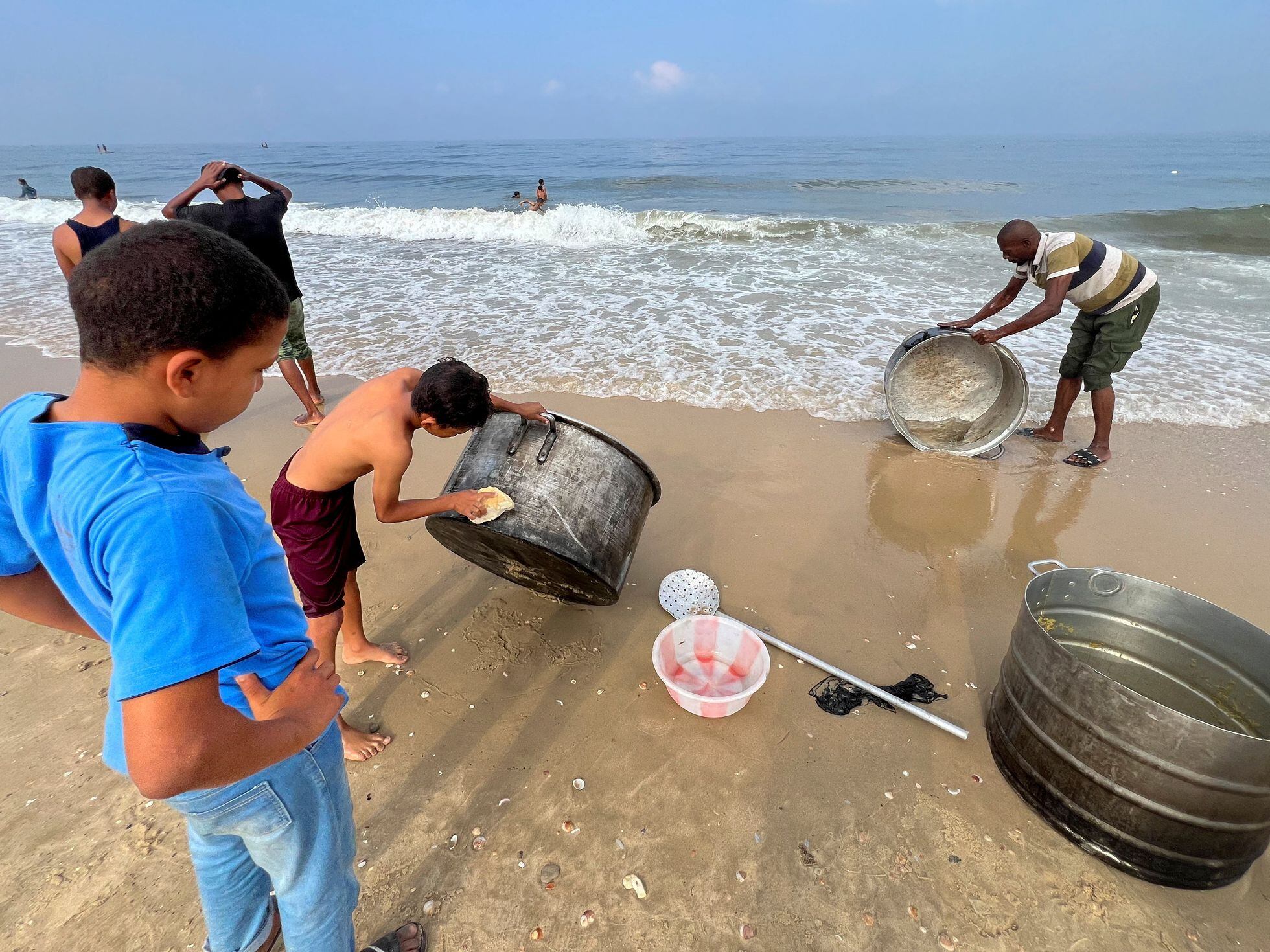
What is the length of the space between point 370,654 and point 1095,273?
614 cm

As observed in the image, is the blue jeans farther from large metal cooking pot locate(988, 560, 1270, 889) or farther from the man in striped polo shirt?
the man in striped polo shirt

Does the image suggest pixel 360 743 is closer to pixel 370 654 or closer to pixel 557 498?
pixel 370 654

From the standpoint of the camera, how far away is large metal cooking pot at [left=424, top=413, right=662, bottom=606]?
9.10ft

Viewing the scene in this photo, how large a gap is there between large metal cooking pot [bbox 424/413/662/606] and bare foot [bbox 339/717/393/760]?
3.22 feet

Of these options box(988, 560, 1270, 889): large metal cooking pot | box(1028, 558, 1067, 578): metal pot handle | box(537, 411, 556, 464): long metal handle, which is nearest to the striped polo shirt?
box(1028, 558, 1067, 578): metal pot handle

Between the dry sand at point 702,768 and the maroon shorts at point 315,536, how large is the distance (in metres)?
0.65

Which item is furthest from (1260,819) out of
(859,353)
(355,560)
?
(859,353)

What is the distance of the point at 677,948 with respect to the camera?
7.12 feet

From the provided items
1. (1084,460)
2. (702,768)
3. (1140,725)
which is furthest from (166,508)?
(1084,460)

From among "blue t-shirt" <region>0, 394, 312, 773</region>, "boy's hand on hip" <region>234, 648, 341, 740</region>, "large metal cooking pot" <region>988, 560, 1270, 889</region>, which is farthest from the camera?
"large metal cooking pot" <region>988, 560, 1270, 889</region>

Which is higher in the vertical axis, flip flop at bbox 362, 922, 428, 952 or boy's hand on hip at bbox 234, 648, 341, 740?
boy's hand on hip at bbox 234, 648, 341, 740

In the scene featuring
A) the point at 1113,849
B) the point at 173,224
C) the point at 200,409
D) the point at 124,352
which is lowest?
the point at 1113,849

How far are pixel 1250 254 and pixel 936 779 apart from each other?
16744 mm

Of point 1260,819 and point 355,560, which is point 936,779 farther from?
point 355,560
